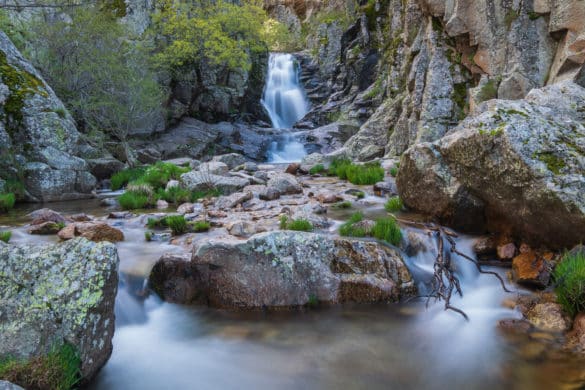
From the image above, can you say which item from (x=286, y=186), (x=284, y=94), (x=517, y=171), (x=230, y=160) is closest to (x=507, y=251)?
(x=517, y=171)

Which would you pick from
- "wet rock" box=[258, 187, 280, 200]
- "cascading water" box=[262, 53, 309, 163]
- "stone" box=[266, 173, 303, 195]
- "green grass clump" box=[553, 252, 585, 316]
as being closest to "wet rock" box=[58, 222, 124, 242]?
"wet rock" box=[258, 187, 280, 200]

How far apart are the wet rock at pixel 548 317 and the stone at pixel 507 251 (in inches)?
50.7

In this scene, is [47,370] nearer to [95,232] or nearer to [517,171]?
[95,232]

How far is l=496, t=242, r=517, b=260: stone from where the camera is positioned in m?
5.84

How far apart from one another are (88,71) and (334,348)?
1913cm

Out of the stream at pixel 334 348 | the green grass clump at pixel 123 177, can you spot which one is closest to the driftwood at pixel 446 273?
the stream at pixel 334 348

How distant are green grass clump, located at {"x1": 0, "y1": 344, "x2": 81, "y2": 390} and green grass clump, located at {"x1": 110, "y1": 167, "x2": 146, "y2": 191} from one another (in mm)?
11990

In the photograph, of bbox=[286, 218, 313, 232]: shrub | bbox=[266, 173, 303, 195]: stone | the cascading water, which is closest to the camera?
bbox=[286, 218, 313, 232]: shrub

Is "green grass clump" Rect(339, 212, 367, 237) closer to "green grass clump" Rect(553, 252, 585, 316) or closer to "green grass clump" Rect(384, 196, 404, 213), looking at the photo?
"green grass clump" Rect(384, 196, 404, 213)

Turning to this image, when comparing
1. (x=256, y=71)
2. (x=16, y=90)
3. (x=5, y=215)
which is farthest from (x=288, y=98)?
(x=5, y=215)

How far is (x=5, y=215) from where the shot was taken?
32.1ft

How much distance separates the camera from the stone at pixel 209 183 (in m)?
11.8

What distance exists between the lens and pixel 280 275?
199 inches

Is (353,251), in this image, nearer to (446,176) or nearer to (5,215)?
(446,176)
